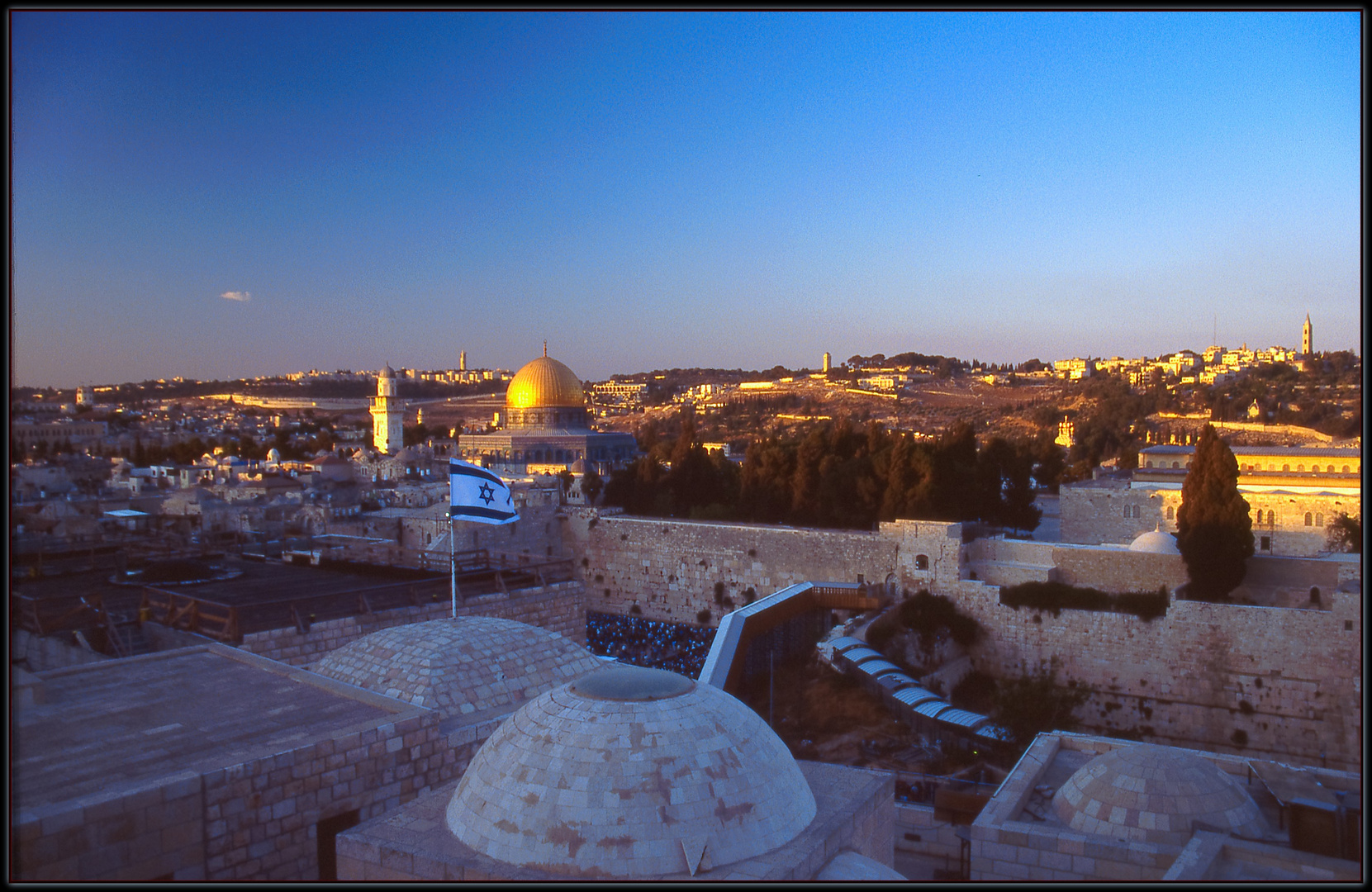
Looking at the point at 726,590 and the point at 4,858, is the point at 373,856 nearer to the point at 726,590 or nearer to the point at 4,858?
the point at 4,858

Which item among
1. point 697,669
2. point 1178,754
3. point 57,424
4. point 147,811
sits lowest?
point 697,669

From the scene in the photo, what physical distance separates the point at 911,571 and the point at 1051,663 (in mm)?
2668

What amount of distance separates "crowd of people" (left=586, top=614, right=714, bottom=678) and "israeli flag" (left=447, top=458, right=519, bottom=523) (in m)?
7.12

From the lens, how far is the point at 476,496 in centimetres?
854

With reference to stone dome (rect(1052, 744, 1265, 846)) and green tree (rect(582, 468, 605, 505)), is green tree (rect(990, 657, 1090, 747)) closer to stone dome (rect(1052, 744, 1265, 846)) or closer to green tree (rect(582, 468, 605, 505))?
stone dome (rect(1052, 744, 1265, 846))

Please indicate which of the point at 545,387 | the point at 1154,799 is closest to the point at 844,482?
the point at 1154,799

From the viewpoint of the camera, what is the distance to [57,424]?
14750 mm

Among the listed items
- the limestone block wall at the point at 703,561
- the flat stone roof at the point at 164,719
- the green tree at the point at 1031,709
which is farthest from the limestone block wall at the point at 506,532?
the flat stone roof at the point at 164,719

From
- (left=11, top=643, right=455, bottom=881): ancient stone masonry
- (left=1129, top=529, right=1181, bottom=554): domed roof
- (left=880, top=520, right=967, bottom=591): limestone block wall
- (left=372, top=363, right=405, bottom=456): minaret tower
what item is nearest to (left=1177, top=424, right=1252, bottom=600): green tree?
(left=1129, top=529, right=1181, bottom=554): domed roof

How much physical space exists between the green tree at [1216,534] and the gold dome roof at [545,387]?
29.8 metres

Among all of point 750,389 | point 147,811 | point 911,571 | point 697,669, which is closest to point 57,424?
point 697,669

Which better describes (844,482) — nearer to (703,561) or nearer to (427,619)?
(703,561)

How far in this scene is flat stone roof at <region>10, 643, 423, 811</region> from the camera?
488 centimetres

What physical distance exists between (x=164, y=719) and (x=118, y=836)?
1477mm
